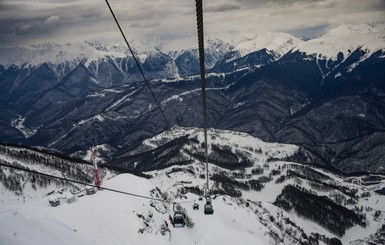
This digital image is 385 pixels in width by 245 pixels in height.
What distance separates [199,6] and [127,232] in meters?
70.2

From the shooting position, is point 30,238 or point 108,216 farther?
point 108,216

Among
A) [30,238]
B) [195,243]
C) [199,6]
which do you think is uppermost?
[199,6]

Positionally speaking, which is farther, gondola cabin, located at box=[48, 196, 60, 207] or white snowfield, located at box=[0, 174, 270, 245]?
gondola cabin, located at box=[48, 196, 60, 207]

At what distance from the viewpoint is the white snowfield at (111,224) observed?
50469mm

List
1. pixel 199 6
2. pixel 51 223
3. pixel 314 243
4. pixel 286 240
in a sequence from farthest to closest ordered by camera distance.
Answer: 1. pixel 314 243
2. pixel 286 240
3. pixel 51 223
4. pixel 199 6

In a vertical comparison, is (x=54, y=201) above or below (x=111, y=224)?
above

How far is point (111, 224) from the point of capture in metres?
75.5

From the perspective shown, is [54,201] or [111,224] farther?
[54,201]

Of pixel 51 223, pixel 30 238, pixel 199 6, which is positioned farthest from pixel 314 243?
pixel 199 6

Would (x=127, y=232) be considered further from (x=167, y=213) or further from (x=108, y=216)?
(x=167, y=213)

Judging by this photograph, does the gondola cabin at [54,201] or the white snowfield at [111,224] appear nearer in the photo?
the white snowfield at [111,224]

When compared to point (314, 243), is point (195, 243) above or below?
above

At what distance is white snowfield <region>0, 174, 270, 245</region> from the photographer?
5047cm

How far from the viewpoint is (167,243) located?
270ft
